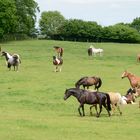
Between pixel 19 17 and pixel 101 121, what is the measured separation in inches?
2914

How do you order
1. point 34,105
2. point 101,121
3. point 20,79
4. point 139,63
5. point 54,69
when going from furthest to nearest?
1. point 139,63
2. point 54,69
3. point 20,79
4. point 34,105
5. point 101,121

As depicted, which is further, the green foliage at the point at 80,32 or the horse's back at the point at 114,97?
the green foliage at the point at 80,32

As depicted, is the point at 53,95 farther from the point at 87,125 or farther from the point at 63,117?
the point at 87,125

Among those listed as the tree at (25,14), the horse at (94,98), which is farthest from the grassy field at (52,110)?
the tree at (25,14)

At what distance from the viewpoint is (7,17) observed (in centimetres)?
8094

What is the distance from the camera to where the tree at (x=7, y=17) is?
80750 millimetres

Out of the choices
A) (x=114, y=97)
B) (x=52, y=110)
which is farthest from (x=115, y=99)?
(x=52, y=110)

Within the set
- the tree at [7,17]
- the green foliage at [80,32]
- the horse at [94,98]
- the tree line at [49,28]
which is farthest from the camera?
the green foliage at [80,32]

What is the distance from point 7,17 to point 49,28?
62.4 m

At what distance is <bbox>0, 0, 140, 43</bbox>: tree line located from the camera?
82.7m

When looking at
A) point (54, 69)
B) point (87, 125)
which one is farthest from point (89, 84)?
point (54, 69)

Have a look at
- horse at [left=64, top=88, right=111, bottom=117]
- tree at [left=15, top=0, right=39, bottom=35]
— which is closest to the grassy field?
horse at [left=64, top=88, right=111, bottom=117]

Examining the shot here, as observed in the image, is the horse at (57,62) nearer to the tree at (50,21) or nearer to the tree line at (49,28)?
the tree line at (49,28)

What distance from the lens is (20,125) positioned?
1775 centimetres
